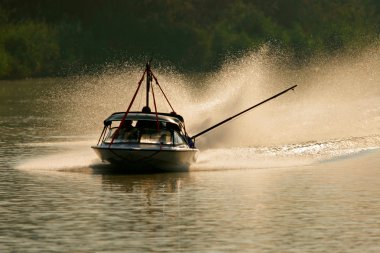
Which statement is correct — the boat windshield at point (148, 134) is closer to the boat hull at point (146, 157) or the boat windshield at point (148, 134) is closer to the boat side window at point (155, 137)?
the boat side window at point (155, 137)

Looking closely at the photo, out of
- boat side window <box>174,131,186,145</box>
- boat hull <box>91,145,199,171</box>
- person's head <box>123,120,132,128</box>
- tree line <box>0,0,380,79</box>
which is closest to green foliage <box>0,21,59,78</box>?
tree line <box>0,0,380,79</box>

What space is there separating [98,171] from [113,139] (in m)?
1.03

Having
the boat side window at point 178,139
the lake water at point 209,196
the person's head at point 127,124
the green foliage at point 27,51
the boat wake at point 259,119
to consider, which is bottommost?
the lake water at point 209,196

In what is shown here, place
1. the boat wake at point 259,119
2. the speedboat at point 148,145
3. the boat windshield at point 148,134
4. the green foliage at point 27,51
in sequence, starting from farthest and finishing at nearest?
the green foliage at point 27,51
the boat wake at point 259,119
the boat windshield at point 148,134
the speedboat at point 148,145

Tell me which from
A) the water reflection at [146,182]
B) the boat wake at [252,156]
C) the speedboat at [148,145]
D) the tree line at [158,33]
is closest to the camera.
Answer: the water reflection at [146,182]

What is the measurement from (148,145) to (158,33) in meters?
96.7

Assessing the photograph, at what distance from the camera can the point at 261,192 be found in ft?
127

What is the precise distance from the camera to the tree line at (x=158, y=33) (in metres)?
130

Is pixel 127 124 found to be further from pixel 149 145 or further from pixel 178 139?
pixel 178 139

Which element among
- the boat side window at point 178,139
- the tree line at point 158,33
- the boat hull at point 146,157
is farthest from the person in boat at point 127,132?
the tree line at point 158,33

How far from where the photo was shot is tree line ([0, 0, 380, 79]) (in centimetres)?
13050

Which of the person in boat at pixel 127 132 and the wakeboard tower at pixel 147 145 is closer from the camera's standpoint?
the wakeboard tower at pixel 147 145

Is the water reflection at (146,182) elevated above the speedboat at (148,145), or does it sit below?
below

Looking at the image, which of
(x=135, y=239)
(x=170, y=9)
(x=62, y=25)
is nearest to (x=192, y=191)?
(x=135, y=239)
